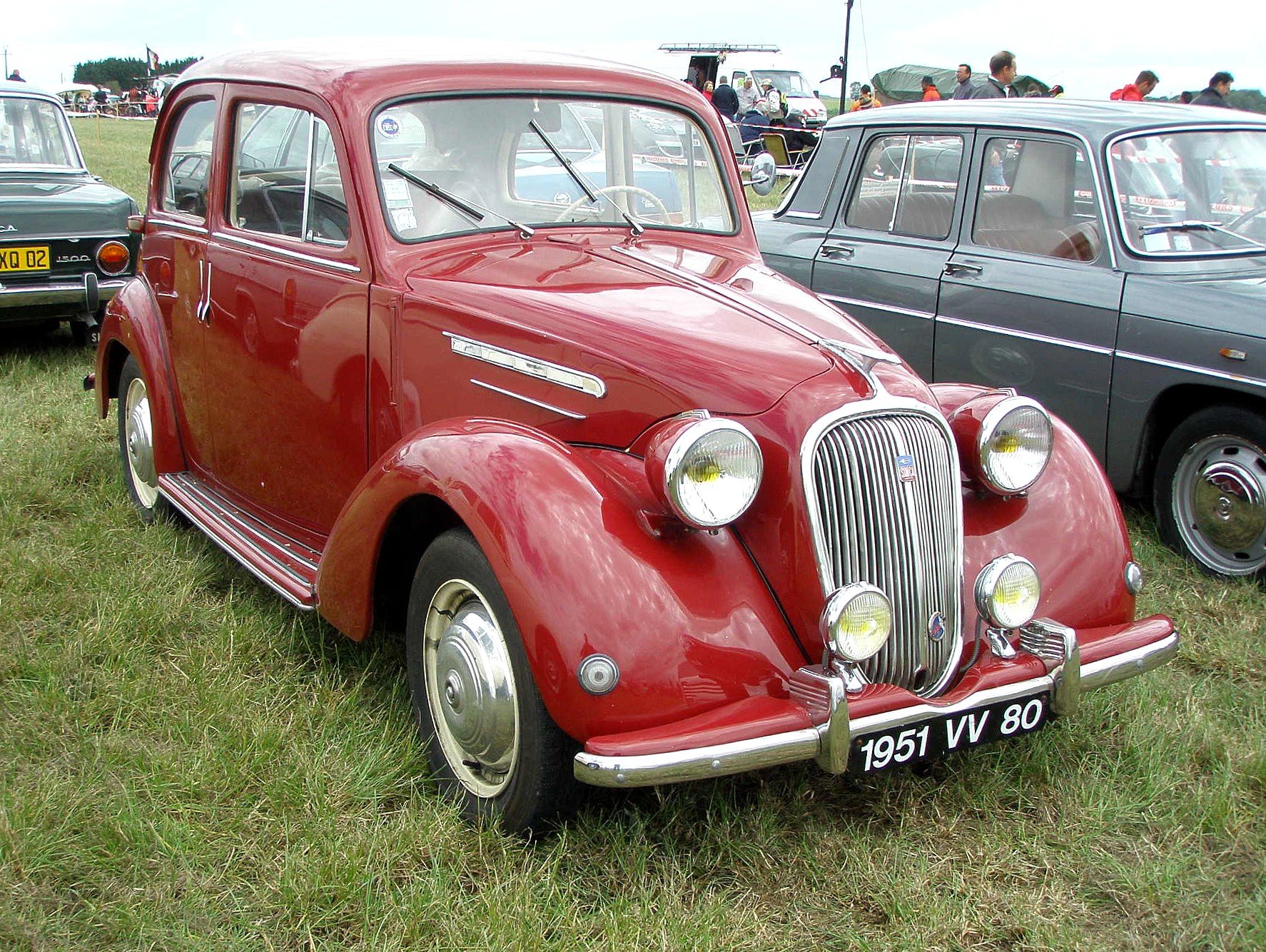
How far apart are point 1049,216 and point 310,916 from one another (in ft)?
13.7

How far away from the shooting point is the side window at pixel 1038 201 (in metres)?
4.95

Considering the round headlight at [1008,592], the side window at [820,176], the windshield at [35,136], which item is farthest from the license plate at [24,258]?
the round headlight at [1008,592]

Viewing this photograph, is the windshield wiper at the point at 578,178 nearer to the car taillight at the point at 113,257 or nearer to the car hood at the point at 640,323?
the car hood at the point at 640,323

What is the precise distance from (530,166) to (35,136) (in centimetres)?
601

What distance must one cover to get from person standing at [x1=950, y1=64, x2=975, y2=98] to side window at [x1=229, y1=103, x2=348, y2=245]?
876 centimetres

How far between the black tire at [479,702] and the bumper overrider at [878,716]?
224 mm

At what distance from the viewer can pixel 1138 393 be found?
15.2 ft

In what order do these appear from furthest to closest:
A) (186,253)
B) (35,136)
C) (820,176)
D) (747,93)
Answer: (747,93) < (35,136) < (820,176) < (186,253)

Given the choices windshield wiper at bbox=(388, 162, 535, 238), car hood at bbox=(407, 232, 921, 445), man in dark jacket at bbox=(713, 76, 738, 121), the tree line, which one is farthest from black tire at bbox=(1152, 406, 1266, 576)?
the tree line

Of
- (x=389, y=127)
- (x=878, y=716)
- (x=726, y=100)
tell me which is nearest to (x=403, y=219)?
(x=389, y=127)

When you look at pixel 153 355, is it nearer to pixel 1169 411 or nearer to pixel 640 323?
pixel 640 323

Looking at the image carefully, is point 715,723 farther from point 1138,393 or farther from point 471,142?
point 1138,393

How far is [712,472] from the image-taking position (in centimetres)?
253

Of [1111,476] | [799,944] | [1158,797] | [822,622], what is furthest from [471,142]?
[1111,476]
